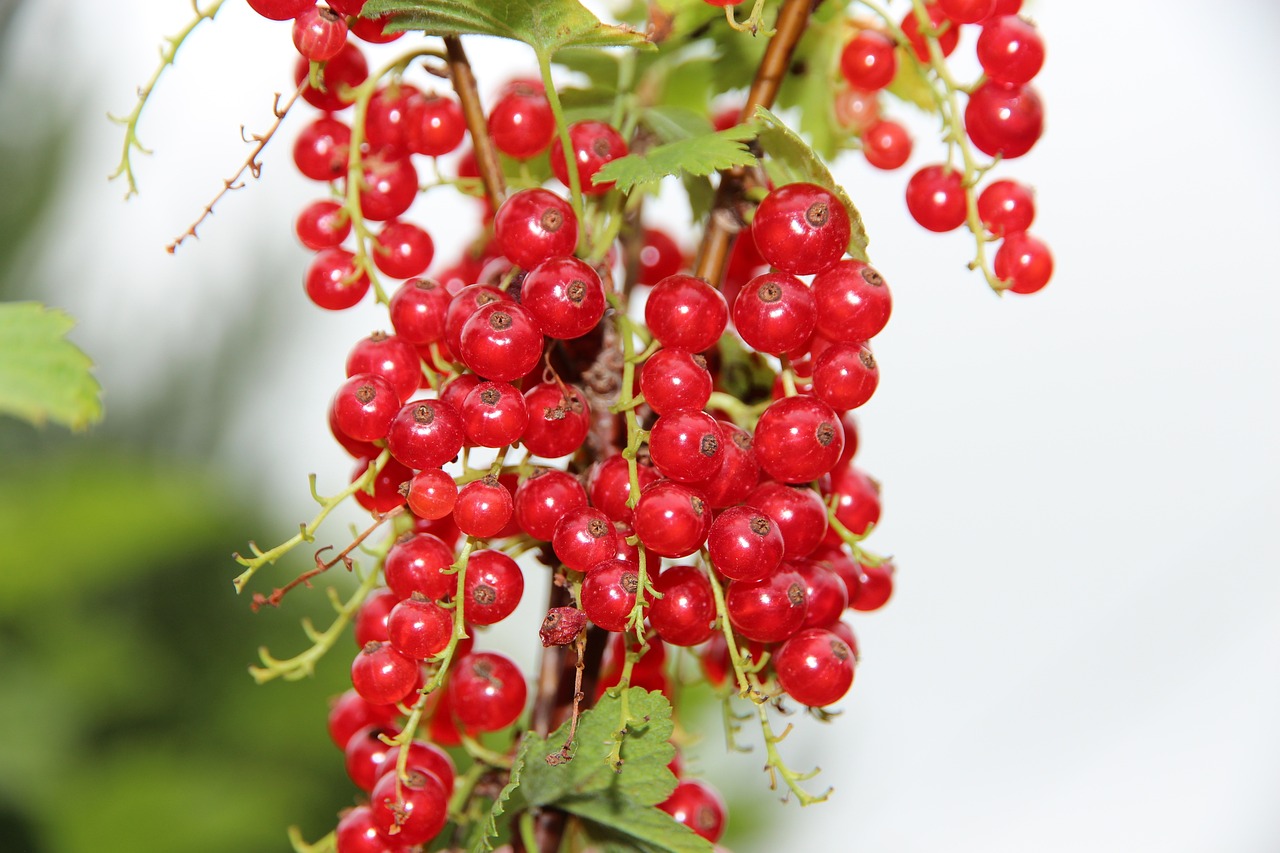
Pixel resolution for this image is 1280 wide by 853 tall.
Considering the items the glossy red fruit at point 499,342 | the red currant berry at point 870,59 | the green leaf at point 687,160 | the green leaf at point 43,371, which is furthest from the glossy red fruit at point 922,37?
the green leaf at point 43,371

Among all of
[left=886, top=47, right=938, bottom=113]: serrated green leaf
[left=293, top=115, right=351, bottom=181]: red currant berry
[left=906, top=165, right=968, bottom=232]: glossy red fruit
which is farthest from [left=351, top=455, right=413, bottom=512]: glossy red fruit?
[left=886, top=47, right=938, bottom=113]: serrated green leaf

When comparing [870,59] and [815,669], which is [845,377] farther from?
[870,59]

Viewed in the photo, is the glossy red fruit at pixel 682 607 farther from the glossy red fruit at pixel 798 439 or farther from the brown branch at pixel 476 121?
the brown branch at pixel 476 121

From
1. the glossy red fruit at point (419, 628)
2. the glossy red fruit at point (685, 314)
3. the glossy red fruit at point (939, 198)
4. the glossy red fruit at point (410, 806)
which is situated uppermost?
the glossy red fruit at point (939, 198)

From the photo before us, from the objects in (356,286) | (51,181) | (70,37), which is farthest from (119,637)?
(356,286)

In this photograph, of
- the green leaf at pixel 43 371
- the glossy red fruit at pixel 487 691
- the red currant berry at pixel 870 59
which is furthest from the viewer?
the red currant berry at pixel 870 59

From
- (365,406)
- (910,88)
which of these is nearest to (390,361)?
(365,406)
